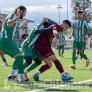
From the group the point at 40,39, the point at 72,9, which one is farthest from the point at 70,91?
the point at 72,9

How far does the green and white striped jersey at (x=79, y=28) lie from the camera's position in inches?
431

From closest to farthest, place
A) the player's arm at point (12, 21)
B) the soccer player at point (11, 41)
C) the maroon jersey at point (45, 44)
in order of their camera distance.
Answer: the player's arm at point (12, 21) → the soccer player at point (11, 41) → the maroon jersey at point (45, 44)

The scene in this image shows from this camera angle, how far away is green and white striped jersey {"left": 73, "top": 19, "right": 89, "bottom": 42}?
35.9 ft

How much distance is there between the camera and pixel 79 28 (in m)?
11.0

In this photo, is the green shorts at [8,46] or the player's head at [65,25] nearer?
the green shorts at [8,46]

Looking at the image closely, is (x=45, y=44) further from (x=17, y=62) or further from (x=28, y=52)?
(x=17, y=62)

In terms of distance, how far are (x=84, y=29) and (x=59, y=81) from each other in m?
4.19

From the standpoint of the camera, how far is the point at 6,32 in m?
7.09

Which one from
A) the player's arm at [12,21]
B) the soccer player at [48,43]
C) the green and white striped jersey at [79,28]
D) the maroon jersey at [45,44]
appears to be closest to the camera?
the player's arm at [12,21]

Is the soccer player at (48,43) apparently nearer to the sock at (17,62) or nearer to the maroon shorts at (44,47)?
the maroon shorts at (44,47)

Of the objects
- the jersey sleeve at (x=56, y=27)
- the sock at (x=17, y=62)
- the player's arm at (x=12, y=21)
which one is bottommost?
the sock at (x=17, y=62)

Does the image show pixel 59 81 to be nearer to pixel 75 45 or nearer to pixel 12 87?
pixel 12 87

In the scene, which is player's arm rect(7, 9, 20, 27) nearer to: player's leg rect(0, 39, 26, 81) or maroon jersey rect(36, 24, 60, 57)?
player's leg rect(0, 39, 26, 81)

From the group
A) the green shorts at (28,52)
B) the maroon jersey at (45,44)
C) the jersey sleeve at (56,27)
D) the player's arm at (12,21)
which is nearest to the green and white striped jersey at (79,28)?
the green shorts at (28,52)
